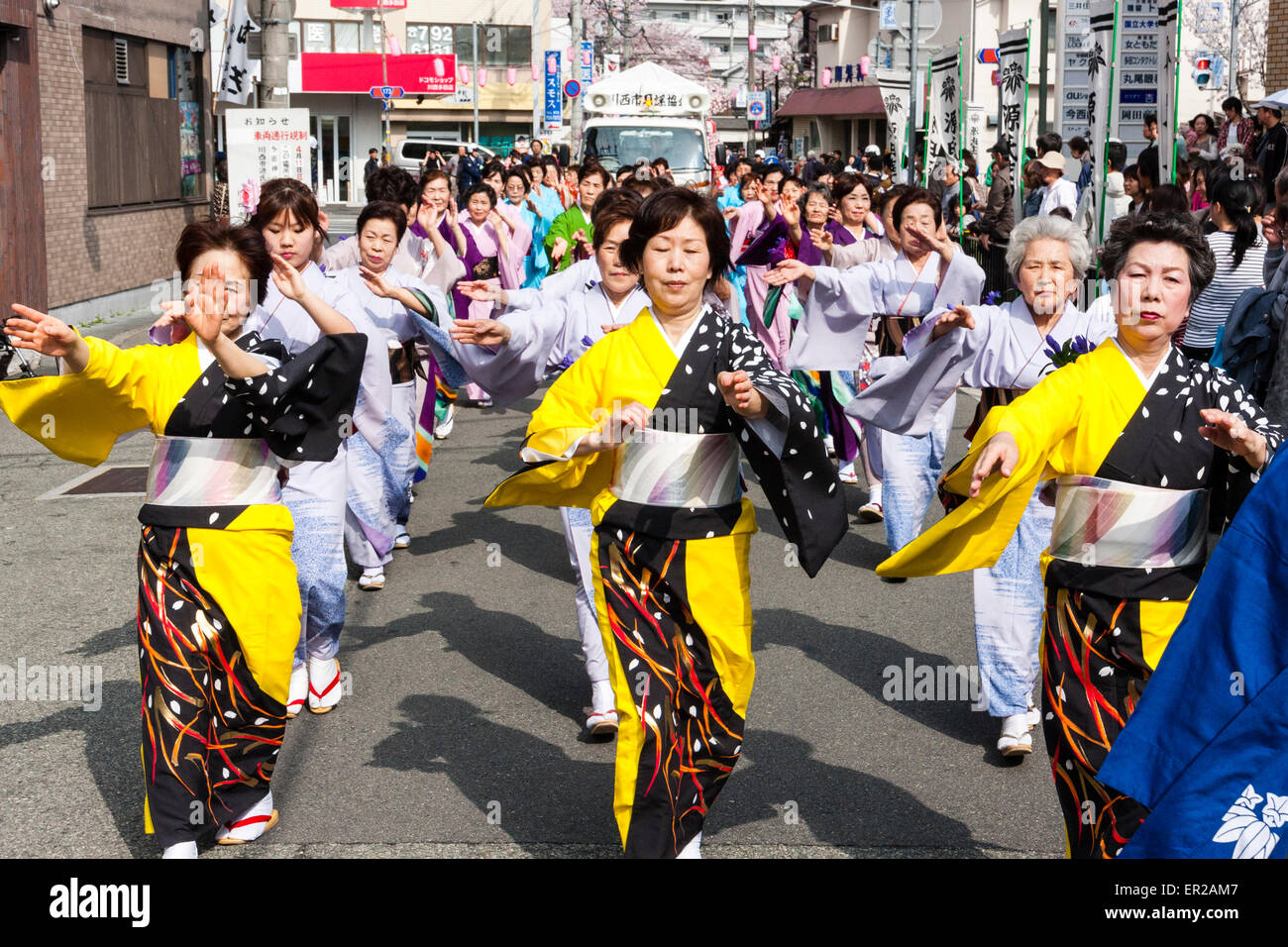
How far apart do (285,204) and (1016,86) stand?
11.8m

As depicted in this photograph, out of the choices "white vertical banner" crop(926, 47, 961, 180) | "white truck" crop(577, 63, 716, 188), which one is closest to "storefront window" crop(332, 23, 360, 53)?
"white truck" crop(577, 63, 716, 188)

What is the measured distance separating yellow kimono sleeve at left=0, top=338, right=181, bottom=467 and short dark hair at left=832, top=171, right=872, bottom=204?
6166 millimetres

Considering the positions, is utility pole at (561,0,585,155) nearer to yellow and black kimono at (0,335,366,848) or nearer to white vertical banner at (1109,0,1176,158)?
white vertical banner at (1109,0,1176,158)

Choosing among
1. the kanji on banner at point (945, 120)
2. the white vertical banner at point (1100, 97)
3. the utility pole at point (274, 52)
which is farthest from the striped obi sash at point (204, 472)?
the kanji on banner at point (945, 120)

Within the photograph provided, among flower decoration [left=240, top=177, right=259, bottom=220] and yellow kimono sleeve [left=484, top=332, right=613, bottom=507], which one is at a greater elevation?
flower decoration [left=240, top=177, right=259, bottom=220]

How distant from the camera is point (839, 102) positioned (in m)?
51.3

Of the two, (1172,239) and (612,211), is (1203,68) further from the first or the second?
(1172,239)

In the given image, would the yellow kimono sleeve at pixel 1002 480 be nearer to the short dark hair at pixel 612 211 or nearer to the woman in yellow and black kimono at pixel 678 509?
the woman in yellow and black kimono at pixel 678 509

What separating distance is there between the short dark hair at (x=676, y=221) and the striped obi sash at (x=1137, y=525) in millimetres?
1167

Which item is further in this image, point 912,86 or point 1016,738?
point 912,86

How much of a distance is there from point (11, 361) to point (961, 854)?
9.45 m

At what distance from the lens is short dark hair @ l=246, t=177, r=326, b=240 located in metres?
5.48

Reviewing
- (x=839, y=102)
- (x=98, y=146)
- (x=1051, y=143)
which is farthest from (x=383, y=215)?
(x=839, y=102)

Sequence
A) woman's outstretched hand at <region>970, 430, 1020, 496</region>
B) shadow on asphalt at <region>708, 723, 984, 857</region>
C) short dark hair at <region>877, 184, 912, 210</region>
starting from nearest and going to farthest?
1. woman's outstretched hand at <region>970, 430, 1020, 496</region>
2. shadow on asphalt at <region>708, 723, 984, 857</region>
3. short dark hair at <region>877, 184, 912, 210</region>
